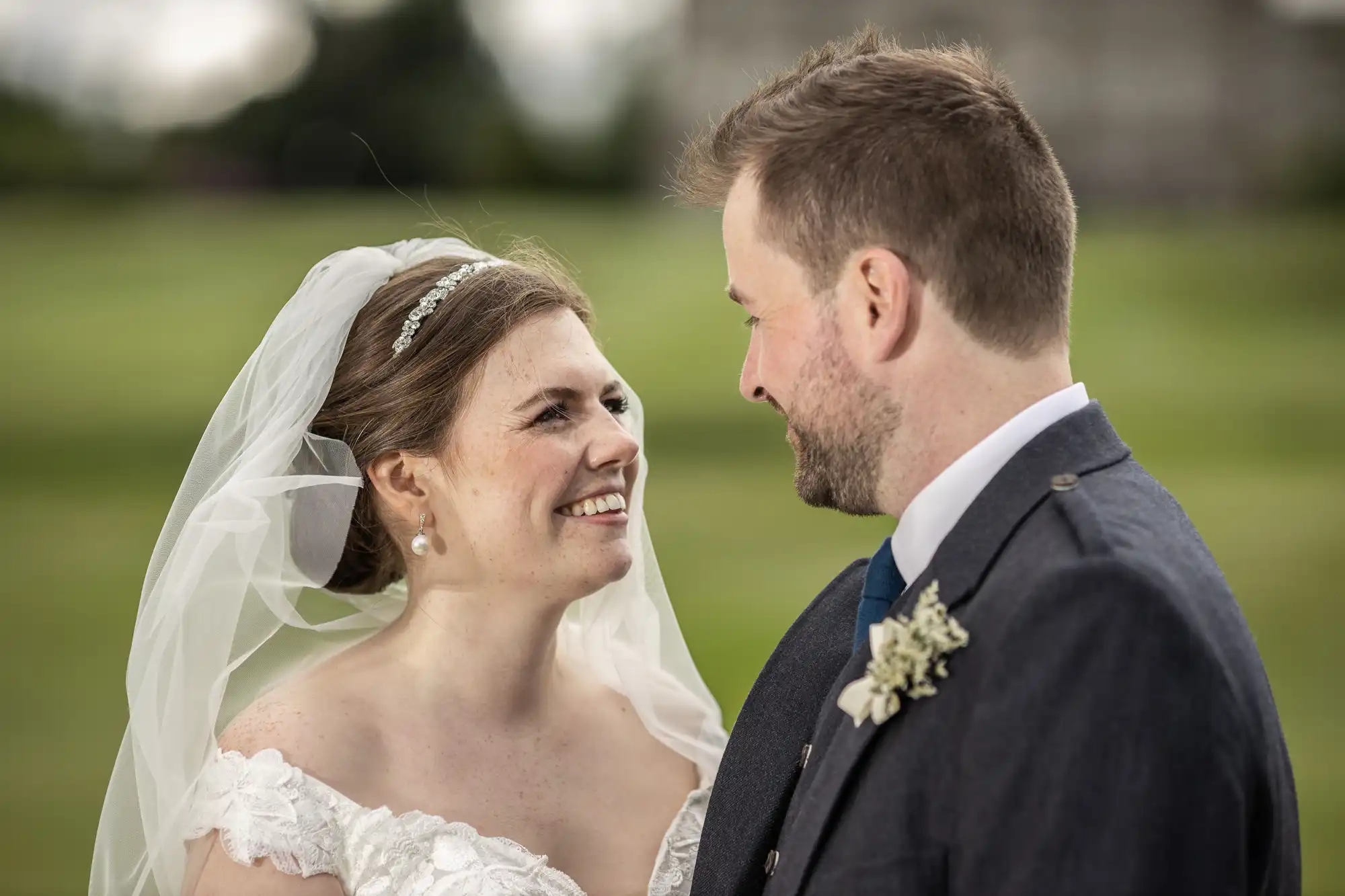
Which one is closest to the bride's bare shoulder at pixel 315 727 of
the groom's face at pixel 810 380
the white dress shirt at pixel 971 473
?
the groom's face at pixel 810 380

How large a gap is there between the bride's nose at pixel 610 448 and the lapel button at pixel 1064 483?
1269mm

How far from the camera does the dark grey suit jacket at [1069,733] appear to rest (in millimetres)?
1705

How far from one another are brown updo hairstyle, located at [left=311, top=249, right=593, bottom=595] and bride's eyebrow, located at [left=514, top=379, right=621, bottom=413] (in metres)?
0.13

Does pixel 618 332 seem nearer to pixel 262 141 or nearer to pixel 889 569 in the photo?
pixel 262 141

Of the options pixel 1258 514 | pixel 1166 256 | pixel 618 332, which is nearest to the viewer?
pixel 1258 514

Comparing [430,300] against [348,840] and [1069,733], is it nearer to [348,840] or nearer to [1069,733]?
[348,840]

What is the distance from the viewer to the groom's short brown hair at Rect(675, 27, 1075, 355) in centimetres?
212

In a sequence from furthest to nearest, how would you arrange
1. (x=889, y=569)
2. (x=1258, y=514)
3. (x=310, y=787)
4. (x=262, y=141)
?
(x=262, y=141) → (x=1258, y=514) → (x=310, y=787) → (x=889, y=569)

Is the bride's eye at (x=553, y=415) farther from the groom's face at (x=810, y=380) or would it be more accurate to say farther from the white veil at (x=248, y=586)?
the groom's face at (x=810, y=380)

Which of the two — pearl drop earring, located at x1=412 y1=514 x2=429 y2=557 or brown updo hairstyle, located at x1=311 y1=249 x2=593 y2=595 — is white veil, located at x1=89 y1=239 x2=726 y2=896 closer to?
Result: brown updo hairstyle, located at x1=311 y1=249 x2=593 y2=595

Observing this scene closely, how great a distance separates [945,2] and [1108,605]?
42.1 metres

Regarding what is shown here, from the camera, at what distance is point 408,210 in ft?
102

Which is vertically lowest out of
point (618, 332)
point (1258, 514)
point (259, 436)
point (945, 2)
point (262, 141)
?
point (1258, 514)

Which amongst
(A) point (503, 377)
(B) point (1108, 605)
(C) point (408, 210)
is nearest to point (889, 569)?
(B) point (1108, 605)
